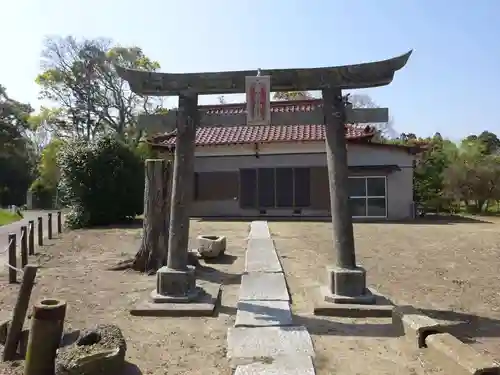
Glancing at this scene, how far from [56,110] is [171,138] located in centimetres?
2003

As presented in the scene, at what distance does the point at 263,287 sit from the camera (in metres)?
6.35

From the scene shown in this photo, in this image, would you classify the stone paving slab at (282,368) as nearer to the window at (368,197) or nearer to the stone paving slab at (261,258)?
the stone paving slab at (261,258)

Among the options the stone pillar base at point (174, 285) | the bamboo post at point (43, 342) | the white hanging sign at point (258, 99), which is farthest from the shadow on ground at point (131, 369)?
the white hanging sign at point (258, 99)

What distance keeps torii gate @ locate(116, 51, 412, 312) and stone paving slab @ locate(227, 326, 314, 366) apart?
1.33 metres

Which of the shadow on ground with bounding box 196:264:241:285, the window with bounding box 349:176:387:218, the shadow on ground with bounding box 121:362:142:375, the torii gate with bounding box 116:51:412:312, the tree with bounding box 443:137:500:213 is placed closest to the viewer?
the shadow on ground with bounding box 121:362:142:375

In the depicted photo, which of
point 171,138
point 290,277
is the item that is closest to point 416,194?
point 171,138

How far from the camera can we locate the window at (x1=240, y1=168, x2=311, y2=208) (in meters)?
19.4

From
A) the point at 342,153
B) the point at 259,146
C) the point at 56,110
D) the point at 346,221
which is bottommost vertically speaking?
the point at 346,221

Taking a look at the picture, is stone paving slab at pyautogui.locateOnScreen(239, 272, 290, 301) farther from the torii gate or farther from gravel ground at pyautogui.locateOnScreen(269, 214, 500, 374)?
the torii gate

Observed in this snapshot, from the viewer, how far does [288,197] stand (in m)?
19.5

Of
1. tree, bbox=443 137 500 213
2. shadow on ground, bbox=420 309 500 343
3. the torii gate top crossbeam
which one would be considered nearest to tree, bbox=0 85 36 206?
tree, bbox=443 137 500 213

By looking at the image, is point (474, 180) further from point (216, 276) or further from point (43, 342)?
point (43, 342)

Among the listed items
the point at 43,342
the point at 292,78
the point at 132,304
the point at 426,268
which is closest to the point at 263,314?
the point at 132,304

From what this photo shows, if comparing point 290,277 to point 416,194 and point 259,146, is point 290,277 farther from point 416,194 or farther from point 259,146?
point 416,194
